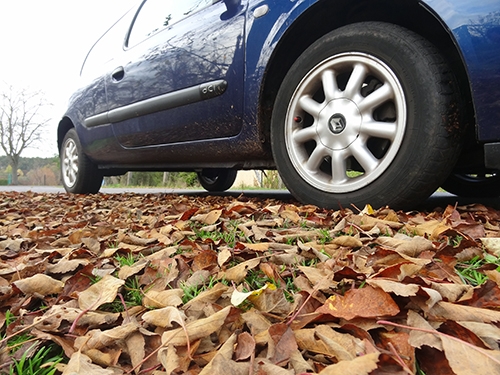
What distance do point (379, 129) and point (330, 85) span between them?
13.1 inches

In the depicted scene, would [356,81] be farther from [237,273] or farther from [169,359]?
[169,359]

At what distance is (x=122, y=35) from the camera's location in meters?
3.83

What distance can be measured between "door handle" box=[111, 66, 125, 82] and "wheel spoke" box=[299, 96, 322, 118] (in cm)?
190

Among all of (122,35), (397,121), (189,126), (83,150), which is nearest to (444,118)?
(397,121)

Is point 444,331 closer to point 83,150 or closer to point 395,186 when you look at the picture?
point 395,186

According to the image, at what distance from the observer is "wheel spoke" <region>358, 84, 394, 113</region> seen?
5.90 feet

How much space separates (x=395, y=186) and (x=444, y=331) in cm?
117

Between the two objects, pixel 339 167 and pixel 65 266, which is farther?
pixel 339 167

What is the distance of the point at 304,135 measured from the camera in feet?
6.68

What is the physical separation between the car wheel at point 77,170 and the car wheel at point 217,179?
129 centimetres

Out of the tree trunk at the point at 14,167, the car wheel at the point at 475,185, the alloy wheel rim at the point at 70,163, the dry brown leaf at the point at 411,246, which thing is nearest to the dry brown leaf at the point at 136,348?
the dry brown leaf at the point at 411,246

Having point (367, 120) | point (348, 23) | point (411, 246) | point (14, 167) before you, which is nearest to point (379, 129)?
point (367, 120)

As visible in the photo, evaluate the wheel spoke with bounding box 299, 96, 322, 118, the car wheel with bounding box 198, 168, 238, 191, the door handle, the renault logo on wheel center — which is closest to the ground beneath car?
the renault logo on wheel center

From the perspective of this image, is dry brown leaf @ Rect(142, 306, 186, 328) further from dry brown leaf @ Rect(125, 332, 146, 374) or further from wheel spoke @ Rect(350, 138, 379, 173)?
wheel spoke @ Rect(350, 138, 379, 173)
